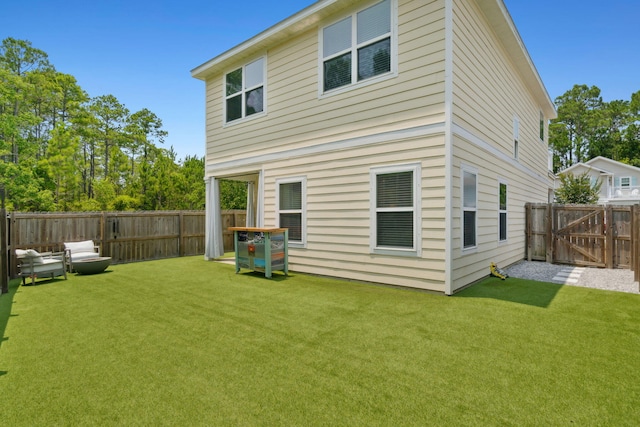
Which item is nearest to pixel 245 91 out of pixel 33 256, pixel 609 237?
pixel 33 256

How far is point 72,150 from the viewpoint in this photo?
17297 mm

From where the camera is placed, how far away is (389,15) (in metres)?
5.66

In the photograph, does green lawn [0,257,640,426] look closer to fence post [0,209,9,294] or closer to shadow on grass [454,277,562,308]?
shadow on grass [454,277,562,308]

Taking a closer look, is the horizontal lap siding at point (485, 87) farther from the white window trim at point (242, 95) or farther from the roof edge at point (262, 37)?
the white window trim at point (242, 95)

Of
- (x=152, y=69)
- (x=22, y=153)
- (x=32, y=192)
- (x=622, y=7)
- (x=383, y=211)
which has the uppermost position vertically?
(x=622, y=7)

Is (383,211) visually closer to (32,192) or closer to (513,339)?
(513,339)

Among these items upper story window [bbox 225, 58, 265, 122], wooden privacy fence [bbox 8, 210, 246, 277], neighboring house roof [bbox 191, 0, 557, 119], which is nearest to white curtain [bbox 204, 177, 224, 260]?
wooden privacy fence [bbox 8, 210, 246, 277]

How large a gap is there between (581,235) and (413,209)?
595cm

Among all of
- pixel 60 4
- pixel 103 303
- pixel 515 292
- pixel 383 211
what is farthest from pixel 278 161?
pixel 60 4

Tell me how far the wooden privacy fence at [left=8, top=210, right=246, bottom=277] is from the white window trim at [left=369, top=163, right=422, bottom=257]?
7381 millimetres

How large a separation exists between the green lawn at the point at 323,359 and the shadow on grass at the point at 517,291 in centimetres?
6

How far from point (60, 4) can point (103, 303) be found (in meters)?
12.1

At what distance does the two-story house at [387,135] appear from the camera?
5.20 metres

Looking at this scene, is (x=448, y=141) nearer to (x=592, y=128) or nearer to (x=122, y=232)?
(x=122, y=232)
